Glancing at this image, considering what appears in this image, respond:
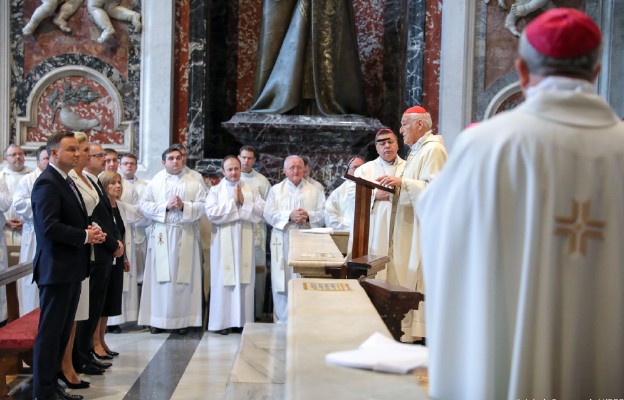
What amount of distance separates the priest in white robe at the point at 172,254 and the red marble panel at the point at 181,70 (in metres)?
1.12

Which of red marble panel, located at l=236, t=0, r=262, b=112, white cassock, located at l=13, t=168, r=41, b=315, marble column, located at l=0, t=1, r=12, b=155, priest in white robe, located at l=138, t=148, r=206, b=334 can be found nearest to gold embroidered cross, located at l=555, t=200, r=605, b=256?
priest in white robe, located at l=138, t=148, r=206, b=334

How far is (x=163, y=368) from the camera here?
242 inches

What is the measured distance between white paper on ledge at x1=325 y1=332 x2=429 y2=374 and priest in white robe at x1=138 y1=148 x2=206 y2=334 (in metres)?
5.31

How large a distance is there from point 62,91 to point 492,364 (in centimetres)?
756

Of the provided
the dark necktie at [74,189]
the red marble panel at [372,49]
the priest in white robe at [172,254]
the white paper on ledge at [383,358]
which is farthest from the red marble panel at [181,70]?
the white paper on ledge at [383,358]

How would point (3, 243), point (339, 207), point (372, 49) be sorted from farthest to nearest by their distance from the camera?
point (372, 49) → point (339, 207) → point (3, 243)

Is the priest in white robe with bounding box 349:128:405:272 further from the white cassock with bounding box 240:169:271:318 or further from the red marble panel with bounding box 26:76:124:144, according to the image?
the red marble panel with bounding box 26:76:124:144

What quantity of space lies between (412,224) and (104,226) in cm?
220

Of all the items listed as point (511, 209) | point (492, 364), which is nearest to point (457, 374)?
point (492, 364)

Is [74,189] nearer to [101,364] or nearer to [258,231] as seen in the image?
[101,364]

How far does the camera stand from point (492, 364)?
208 cm

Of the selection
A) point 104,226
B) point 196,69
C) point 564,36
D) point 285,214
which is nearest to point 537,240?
point 564,36

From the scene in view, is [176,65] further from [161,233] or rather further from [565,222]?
[565,222]

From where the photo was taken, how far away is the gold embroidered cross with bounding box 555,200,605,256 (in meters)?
2.05
